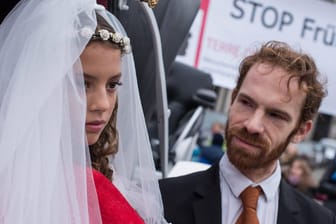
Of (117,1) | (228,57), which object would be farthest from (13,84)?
(228,57)

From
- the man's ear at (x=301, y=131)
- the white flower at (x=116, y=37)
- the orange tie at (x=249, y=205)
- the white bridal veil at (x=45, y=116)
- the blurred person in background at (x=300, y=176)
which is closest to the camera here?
the white bridal veil at (x=45, y=116)

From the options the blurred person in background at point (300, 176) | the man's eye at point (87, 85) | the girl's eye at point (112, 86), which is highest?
the man's eye at point (87, 85)

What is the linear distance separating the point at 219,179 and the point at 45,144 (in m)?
1.04

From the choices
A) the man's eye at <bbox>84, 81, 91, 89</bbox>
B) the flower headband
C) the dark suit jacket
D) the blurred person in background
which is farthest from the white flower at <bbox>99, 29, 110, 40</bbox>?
the blurred person in background

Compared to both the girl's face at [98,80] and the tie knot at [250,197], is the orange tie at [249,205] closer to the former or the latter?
the tie knot at [250,197]

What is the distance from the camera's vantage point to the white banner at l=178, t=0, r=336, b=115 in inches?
190

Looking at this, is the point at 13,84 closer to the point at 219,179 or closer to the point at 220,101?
the point at 219,179

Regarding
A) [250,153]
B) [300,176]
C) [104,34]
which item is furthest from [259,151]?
[300,176]

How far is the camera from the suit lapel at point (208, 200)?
85.7 inches

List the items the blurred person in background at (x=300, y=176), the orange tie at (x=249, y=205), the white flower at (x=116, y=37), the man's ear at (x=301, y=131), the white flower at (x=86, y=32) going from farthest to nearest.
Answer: the blurred person in background at (x=300, y=176)
the man's ear at (x=301, y=131)
the orange tie at (x=249, y=205)
the white flower at (x=116, y=37)
the white flower at (x=86, y=32)

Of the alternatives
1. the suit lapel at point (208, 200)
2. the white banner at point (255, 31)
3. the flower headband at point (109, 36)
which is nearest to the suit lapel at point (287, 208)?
the suit lapel at point (208, 200)

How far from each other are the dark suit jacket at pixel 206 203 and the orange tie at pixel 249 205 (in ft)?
0.28

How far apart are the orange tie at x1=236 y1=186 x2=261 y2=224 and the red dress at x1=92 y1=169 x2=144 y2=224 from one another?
66cm

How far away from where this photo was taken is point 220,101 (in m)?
18.4
